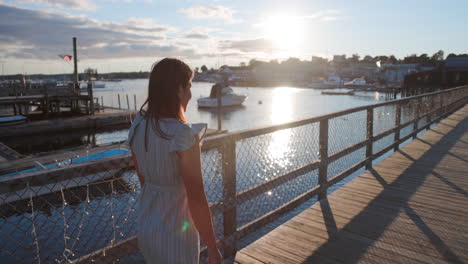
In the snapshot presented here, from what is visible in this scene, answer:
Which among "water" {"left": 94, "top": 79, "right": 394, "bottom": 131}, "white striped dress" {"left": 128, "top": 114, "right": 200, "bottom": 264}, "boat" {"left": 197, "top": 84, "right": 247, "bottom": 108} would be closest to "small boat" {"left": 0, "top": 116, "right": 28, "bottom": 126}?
"water" {"left": 94, "top": 79, "right": 394, "bottom": 131}

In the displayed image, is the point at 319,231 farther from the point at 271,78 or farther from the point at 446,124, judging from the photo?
the point at 271,78

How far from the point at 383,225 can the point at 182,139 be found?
350 cm

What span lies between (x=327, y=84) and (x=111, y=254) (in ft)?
449

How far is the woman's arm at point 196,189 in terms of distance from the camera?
60.8 inches

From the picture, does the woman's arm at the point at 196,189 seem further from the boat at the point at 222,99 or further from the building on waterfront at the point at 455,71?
the building on waterfront at the point at 455,71

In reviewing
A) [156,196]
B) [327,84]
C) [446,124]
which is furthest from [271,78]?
[156,196]

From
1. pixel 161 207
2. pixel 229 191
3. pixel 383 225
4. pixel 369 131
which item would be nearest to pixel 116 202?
pixel 369 131

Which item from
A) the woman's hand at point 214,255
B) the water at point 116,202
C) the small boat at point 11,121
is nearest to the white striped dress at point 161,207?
the woman's hand at point 214,255

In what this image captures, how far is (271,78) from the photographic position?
600ft

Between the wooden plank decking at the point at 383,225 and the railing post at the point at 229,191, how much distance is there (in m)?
0.24

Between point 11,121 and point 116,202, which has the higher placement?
point 11,121

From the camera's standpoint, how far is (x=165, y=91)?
5.24 feet

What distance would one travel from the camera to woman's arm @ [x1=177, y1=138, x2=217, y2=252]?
1.54 m

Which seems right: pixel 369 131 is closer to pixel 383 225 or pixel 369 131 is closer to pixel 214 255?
pixel 383 225
